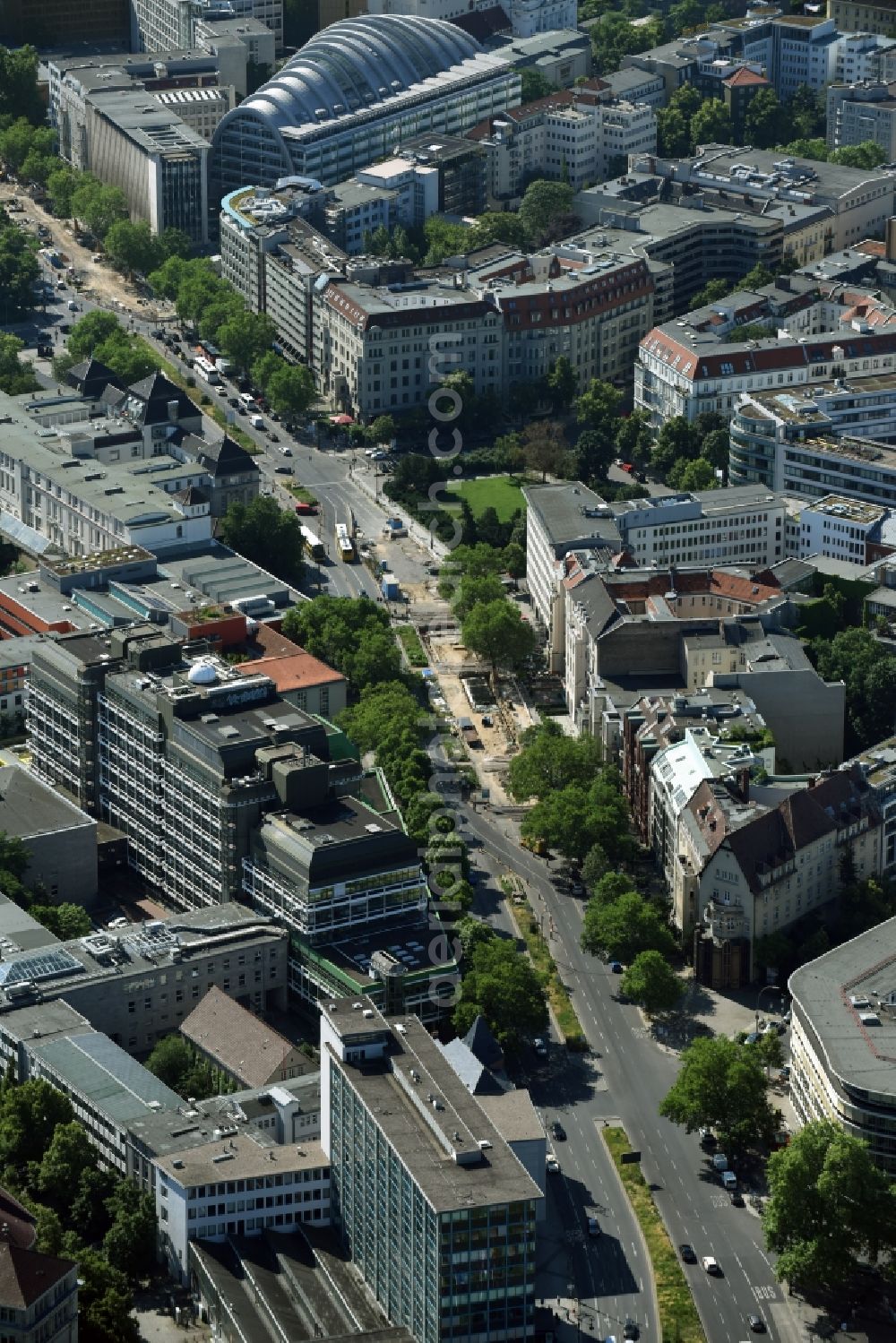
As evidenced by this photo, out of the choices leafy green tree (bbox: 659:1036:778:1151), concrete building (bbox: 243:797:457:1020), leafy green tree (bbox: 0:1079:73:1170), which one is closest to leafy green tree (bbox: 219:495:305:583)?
concrete building (bbox: 243:797:457:1020)

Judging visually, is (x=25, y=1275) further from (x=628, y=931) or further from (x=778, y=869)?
(x=778, y=869)

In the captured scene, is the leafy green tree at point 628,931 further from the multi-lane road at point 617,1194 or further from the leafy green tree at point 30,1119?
the leafy green tree at point 30,1119

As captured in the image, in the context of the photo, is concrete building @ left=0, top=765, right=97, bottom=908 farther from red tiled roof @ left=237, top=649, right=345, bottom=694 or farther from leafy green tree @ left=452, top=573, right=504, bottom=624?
leafy green tree @ left=452, top=573, right=504, bottom=624

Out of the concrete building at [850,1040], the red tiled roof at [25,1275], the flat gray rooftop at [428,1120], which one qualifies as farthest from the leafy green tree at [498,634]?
the red tiled roof at [25,1275]

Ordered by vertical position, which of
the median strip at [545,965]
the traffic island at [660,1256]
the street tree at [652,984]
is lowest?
the median strip at [545,965]

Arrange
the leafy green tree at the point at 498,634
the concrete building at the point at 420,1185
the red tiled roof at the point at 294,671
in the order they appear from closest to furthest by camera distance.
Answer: the concrete building at the point at 420,1185 → the red tiled roof at the point at 294,671 → the leafy green tree at the point at 498,634
